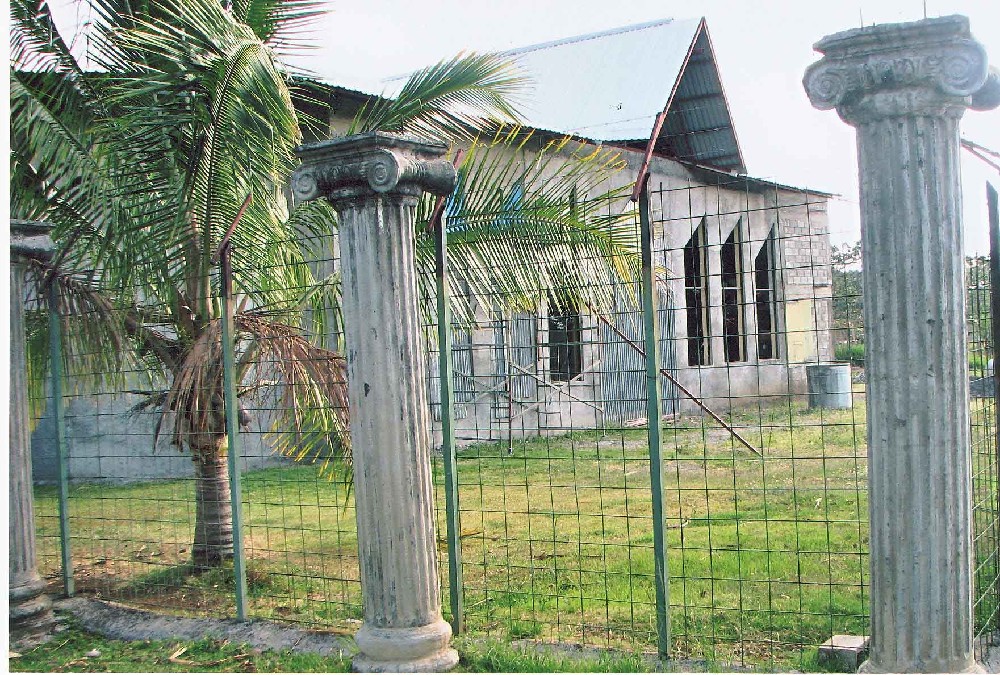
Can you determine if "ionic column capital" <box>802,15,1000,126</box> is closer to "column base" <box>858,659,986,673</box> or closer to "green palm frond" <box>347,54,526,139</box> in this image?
"column base" <box>858,659,986,673</box>

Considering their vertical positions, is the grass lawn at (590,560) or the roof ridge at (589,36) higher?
the roof ridge at (589,36)

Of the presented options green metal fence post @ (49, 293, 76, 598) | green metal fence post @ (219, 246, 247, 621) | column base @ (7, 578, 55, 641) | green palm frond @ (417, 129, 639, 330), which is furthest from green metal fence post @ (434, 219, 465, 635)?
green metal fence post @ (49, 293, 76, 598)

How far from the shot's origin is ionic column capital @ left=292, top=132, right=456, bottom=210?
4.71m

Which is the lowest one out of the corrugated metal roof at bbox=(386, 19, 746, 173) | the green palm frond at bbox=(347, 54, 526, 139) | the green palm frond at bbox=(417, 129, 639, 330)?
the green palm frond at bbox=(417, 129, 639, 330)

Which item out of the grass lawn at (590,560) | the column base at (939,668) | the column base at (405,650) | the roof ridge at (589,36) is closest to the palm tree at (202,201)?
the grass lawn at (590,560)

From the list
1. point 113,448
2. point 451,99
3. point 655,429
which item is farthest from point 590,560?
point 113,448

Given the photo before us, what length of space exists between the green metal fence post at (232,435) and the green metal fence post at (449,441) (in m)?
1.40

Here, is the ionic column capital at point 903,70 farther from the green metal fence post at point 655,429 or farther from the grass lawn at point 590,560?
the grass lawn at point 590,560

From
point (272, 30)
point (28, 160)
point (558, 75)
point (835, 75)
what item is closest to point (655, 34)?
point (558, 75)

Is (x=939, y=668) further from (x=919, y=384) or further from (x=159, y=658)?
(x=159, y=658)

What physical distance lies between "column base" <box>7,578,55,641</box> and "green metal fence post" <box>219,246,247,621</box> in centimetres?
144

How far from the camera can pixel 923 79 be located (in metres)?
3.58

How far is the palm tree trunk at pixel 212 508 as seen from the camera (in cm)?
730

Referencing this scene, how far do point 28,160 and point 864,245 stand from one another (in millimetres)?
5855
